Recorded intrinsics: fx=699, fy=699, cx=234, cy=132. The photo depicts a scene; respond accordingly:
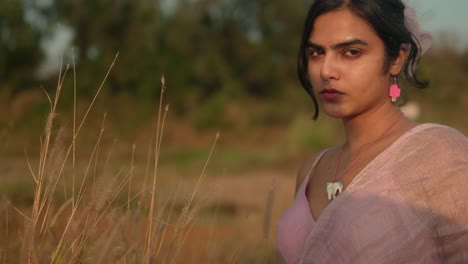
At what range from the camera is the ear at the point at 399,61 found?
2.37 m

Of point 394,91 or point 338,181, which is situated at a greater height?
point 394,91

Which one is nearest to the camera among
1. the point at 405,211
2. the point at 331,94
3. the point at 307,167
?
the point at 405,211

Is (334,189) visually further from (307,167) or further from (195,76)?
(195,76)

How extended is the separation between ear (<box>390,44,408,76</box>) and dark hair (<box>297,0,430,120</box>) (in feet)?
0.06

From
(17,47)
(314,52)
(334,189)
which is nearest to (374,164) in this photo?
(334,189)

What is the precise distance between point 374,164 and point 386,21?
0.47 m

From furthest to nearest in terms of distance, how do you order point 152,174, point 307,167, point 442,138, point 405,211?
point 152,174
point 307,167
point 442,138
point 405,211

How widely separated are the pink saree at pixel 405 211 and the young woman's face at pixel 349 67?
0.67 feet

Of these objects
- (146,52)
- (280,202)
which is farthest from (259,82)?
(280,202)

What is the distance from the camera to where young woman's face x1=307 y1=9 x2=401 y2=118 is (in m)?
2.29

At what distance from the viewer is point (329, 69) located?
2301 millimetres

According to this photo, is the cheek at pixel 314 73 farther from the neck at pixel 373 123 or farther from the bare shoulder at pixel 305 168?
the bare shoulder at pixel 305 168

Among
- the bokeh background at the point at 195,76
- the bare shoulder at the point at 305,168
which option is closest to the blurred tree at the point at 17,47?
the bokeh background at the point at 195,76

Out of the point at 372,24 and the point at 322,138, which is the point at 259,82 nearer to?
the point at 322,138
